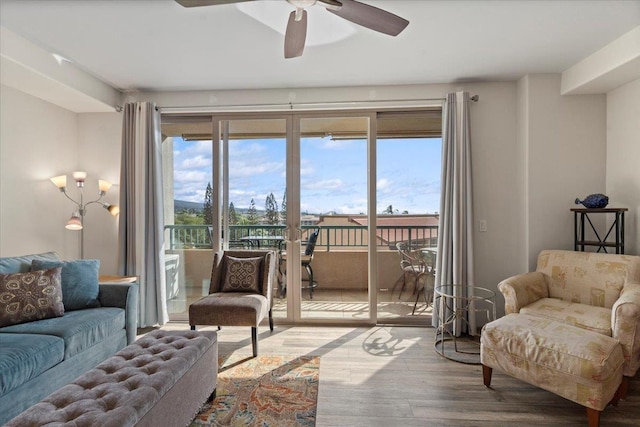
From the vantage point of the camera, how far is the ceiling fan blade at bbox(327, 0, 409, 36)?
1.83 metres

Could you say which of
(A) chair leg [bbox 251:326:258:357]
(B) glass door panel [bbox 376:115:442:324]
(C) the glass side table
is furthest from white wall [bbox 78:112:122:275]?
(C) the glass side table

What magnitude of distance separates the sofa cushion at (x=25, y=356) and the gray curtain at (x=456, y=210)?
3253 mm

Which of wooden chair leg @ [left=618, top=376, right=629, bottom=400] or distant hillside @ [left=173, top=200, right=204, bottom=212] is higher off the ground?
distant hillside @ [left=173, top=200, right=204, bottom=212]

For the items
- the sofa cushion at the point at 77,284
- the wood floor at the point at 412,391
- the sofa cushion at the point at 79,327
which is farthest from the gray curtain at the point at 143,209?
the wood floor at the point at 412,391

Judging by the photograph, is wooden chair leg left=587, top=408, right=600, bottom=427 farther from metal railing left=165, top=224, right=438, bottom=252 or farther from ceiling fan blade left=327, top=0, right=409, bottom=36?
ceiling fan blade left=327, top=0, right=409, bottom=36

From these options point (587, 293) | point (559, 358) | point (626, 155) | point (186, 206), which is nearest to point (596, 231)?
point (626, 155)

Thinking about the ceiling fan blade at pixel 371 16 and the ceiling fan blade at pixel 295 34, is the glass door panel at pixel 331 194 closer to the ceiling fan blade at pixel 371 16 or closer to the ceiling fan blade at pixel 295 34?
the ceiling fan blade at pixel 295 34

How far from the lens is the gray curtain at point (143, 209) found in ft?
11.9

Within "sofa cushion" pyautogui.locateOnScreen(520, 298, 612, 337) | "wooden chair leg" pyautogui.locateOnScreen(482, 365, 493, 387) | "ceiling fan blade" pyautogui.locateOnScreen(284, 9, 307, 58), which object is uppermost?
"ceiling fan blade" pyautogui.locateOnScreen(284, 9, 307, 58)

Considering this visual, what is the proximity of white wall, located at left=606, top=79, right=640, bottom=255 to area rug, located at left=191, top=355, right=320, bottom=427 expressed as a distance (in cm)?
313

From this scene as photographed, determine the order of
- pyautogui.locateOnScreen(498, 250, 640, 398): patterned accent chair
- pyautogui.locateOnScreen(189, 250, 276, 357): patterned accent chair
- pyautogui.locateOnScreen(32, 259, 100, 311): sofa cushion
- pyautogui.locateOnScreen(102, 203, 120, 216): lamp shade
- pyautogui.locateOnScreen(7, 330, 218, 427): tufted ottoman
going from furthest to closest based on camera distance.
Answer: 1. pyautogui.locateOnScreen(102, 203, 120, 216): lamp shade
2. pyautogui.locateOnScreen(189, 250, 276, 357): patterned accent chair
3. pyautogui.locateOnScreen(32, 259, 100, 311): sofa cushion
4. pyautogui.locateOnScreen(498, 250, 640, 398): patterned accent chair
5. pyautogui.locateOnScreen(7, 330, 218, 427): tufted ottoman

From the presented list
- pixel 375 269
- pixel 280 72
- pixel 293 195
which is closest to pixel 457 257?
pixel 375 269

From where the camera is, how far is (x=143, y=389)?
4.98 feet

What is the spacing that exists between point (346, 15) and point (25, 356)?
272cm
